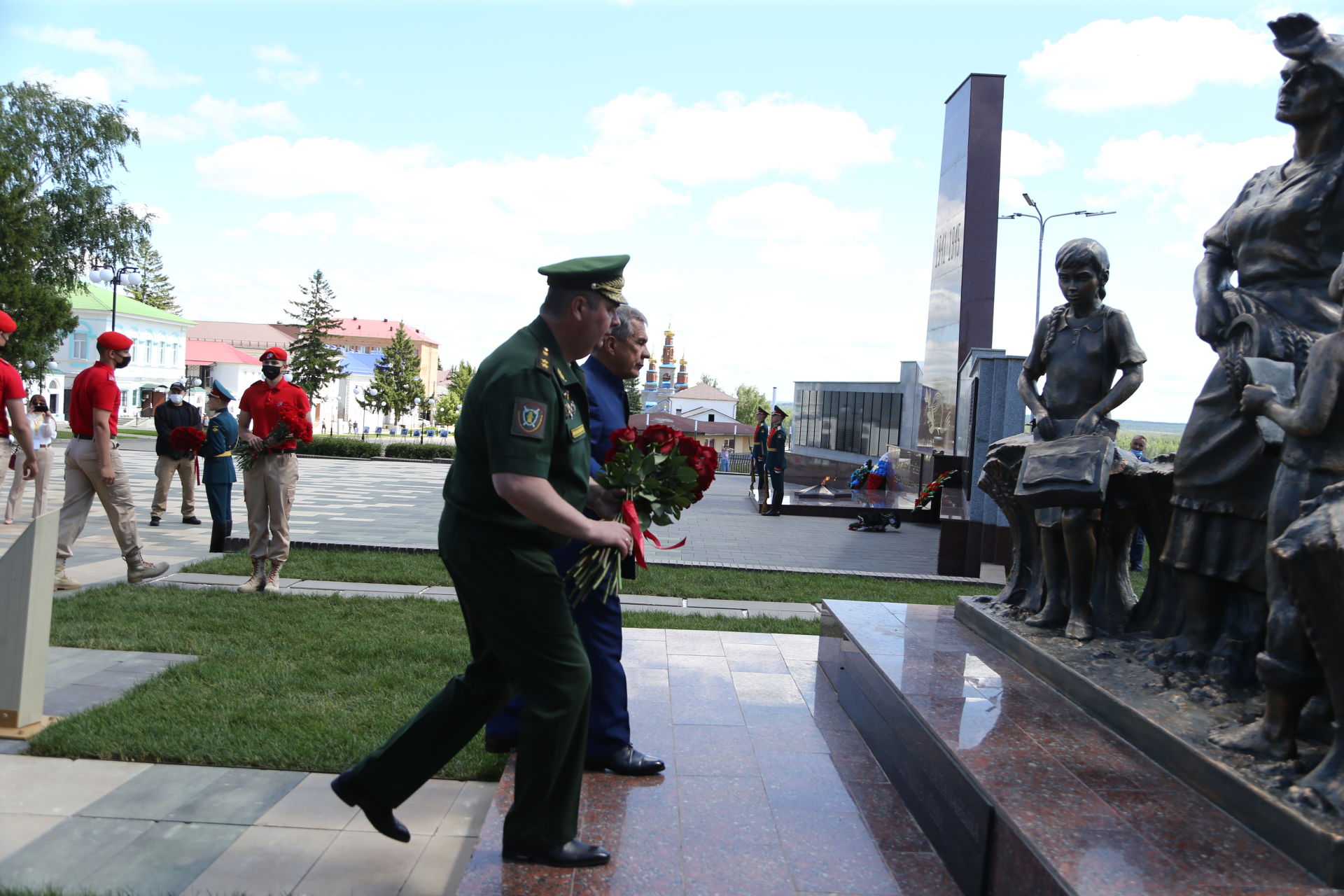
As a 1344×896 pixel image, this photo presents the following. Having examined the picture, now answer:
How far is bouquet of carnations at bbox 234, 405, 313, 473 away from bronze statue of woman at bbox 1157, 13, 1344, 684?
6444 mm

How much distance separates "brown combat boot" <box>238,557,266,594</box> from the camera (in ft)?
27.2

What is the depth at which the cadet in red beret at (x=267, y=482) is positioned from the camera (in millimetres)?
8180

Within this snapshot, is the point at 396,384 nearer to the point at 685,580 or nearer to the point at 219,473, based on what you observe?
the point at 219,473

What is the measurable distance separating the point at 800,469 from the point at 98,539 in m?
22.3

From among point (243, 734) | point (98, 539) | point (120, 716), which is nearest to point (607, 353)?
point (243, 734)

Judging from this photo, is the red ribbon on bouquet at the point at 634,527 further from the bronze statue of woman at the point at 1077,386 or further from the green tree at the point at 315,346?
the green tree at the point at 315,346

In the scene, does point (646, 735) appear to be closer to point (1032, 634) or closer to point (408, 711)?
point (408, 711)

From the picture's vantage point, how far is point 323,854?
11.5 ft

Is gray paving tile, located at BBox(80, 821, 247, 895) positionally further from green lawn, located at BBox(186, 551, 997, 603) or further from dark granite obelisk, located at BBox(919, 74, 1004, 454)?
dark granite obelisk, located at BBox(919, 74, 1004, 454)

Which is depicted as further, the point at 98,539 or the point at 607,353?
the point at 98,539

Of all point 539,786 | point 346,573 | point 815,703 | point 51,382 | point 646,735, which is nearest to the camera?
point 539,786

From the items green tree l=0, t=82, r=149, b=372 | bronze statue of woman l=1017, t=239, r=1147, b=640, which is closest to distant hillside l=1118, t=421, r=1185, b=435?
bronze statue of woman l=1017, t=239, r=1147, b=640

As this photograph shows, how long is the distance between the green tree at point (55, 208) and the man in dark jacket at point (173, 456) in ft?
61.8

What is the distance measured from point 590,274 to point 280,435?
228 inches
